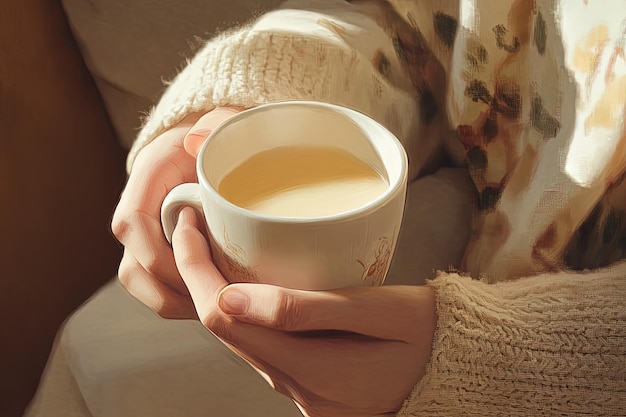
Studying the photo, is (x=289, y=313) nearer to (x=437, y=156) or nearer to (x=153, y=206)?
(x=153, y=206)

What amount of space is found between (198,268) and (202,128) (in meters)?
0.12

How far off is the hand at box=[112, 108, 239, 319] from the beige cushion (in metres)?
0.27

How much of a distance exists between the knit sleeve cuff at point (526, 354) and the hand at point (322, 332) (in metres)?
0.01

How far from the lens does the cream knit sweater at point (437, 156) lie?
1.28 ft

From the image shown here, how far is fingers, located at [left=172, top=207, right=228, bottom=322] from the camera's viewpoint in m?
0.36

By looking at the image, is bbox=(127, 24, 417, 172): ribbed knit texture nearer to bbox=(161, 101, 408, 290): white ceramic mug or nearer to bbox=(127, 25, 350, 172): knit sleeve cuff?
bbox=(127, 25, 350, 172): knit sleeve cuff

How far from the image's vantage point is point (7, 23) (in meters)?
0.68

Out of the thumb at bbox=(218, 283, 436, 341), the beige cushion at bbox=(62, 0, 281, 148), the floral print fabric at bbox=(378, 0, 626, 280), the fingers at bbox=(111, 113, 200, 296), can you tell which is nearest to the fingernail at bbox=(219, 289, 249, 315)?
the thumb at bbox=(218, 283, 436, 341)

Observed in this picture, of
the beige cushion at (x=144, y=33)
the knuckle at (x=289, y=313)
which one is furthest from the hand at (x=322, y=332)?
the beige cushion at (x=144, y=33)

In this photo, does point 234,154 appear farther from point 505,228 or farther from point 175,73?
point 175,73

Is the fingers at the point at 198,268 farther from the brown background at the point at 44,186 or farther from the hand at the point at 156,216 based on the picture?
the brown background at the point at 44,186

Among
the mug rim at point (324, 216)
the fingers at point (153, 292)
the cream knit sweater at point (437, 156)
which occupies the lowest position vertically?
the fingers at point (153, 292)

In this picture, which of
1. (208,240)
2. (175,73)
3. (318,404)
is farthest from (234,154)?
(175,73)

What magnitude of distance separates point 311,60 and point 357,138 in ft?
0.49
